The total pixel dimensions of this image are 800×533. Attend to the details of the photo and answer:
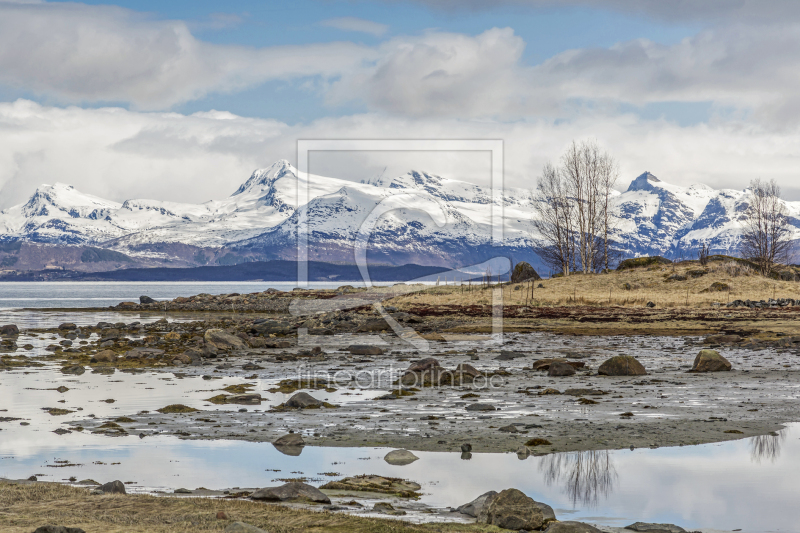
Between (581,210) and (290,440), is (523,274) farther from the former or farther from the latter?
(290,440)

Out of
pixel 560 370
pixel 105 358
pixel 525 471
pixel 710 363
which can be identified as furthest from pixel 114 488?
pixel 105 358

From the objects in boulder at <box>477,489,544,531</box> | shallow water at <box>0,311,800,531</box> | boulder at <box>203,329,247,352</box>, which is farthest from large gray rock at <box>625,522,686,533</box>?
boulder at <box>203,329,247,352</box>

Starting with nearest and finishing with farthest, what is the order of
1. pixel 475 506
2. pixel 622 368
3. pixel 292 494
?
1. pixel 475 506
2. pixel 292 494
3. pixel 622 368

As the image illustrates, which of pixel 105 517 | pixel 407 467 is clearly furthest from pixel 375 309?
pixel 105 517

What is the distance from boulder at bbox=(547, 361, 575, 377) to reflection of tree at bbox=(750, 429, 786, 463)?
8453 millimetres

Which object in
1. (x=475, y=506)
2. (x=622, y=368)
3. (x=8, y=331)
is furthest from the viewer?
(x=8, y=331)

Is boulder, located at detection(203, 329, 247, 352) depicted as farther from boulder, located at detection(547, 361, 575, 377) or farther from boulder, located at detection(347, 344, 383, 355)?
boulder, located at detection(547, 361, 575, 377)

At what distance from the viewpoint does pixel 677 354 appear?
27.0 m

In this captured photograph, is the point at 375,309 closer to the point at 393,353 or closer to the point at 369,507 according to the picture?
the point at 393,353

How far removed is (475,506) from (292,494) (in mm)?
2367

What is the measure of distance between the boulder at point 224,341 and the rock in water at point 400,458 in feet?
66.6

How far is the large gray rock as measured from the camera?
27.2 ft

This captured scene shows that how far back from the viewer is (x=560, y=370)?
857 inches

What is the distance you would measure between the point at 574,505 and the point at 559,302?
1851 inches
